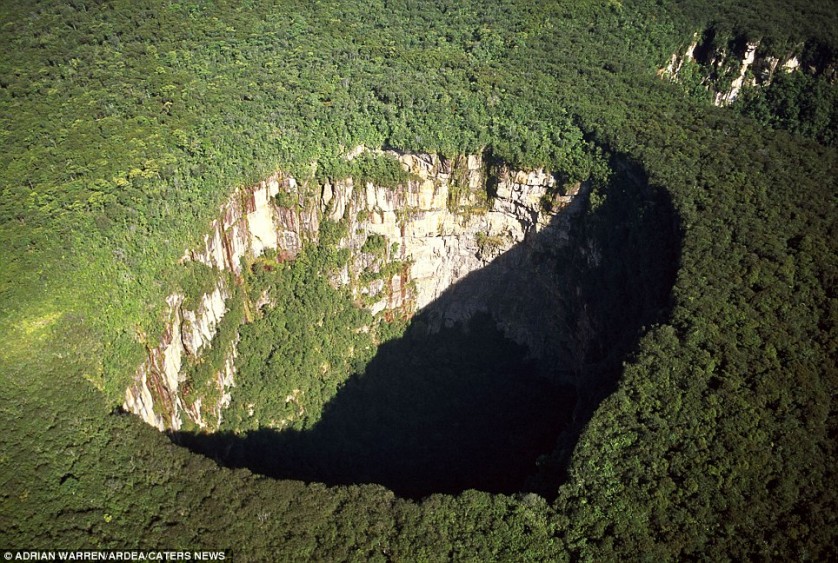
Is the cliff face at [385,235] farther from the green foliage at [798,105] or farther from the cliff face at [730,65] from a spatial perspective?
the green foliage at [798,105]

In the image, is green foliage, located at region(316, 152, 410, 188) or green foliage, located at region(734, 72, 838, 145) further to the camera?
green foliage, located at region(734, 72, 838, 145)

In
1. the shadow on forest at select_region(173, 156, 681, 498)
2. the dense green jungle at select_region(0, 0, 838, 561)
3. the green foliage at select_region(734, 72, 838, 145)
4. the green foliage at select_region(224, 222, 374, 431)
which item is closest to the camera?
the dense green jungle at select_region(0, 0, 838, 561)

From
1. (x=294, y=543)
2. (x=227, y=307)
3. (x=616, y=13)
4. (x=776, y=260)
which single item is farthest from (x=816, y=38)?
(x=294, y=543)

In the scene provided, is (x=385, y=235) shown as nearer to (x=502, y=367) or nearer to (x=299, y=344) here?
(x=299, y=344)

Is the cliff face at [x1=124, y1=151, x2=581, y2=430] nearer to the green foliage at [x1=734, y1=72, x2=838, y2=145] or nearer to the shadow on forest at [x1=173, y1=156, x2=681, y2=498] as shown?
the shadow on forest at [x1=173, y1=156, x2=681, y2=498]

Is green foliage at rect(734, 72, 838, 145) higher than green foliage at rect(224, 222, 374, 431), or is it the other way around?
green foliage at rect(734, 72, 838, 145)

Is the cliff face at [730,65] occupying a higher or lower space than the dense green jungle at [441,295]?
higher

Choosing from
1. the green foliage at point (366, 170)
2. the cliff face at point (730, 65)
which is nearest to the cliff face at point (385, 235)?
the green foliage at point (366, 170)

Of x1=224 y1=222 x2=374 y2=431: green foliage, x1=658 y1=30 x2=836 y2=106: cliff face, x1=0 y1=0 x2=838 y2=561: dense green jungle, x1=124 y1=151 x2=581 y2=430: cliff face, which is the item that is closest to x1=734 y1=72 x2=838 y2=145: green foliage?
x1=0 y1=0 x2=838 y2=561: dense green jungle
